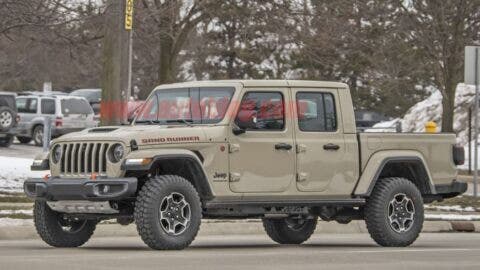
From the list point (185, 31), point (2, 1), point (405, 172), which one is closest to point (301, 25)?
point (185, 31)

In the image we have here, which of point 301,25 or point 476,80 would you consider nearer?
point 476,80

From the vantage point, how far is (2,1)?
19.8 metres

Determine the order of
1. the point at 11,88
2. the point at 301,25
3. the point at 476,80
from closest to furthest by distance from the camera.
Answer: the point at 476,80, the point at 301,25, the point at 11,88

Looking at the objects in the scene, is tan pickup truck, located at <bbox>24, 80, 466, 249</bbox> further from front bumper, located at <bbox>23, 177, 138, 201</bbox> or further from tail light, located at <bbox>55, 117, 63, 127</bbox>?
tail light, located at <bbox>55, 117, 63, 127</bbox>

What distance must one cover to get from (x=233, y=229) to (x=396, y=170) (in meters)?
2.91

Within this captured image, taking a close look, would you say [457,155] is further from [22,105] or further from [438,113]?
[438,113]

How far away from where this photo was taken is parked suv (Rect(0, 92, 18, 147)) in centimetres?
3425

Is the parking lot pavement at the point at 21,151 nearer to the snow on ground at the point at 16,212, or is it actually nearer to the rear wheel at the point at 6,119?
the rear wheel at the point at 6,119

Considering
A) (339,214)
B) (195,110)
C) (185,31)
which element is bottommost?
(339,214)

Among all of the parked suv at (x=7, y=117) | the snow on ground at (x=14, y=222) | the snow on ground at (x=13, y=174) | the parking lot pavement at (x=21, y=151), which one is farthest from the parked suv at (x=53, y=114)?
the snow on ground at (x=14, y=222)

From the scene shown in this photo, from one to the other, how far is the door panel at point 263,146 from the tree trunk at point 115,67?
581cm

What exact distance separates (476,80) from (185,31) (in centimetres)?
754

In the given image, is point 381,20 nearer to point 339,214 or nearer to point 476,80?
point 476,80

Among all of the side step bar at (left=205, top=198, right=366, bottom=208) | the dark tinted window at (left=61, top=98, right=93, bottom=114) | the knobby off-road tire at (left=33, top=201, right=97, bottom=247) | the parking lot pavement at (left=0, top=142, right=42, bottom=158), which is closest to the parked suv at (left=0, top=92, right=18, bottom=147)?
the parking lot pavement at (left=0, top=142, right=42, bottom=158)
